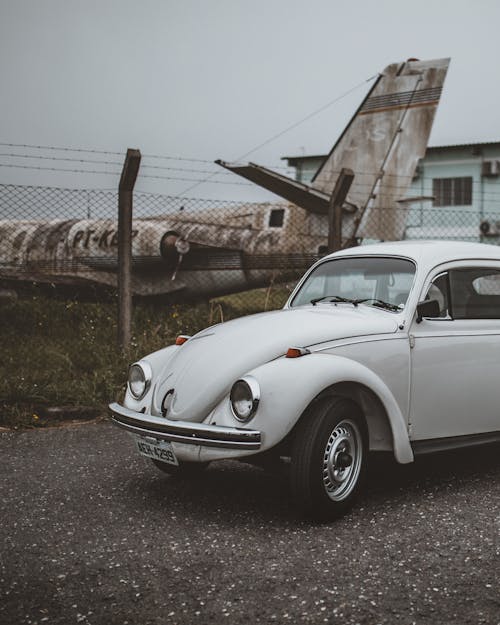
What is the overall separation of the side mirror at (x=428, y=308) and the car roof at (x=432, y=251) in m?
0.41

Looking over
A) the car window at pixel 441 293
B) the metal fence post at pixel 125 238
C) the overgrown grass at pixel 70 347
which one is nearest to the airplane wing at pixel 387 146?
the overgrown grass at pixel 70 347

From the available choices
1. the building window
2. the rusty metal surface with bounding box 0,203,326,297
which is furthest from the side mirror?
the building window

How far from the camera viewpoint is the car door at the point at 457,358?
470 cm

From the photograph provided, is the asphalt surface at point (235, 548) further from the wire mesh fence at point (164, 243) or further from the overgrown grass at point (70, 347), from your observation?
the wire mesh fence at point (164, 243)

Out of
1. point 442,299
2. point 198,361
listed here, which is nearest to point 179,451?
point 198,361

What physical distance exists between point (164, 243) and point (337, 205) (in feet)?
14.7

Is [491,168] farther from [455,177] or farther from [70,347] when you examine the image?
[70,347]

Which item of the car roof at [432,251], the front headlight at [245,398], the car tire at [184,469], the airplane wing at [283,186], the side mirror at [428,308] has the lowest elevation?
the car tire at [184,469]

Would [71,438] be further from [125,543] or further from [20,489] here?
[125,543]

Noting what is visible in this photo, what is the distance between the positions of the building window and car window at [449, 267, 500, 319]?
32.5 meters

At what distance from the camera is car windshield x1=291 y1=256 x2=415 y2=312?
501 cm

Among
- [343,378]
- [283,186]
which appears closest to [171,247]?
[283,186]

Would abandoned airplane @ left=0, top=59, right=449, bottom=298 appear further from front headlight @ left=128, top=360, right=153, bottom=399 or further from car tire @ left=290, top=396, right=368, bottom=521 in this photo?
car tire @ left=290, top=396, right=368, bottom=521

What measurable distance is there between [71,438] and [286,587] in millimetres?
3435
